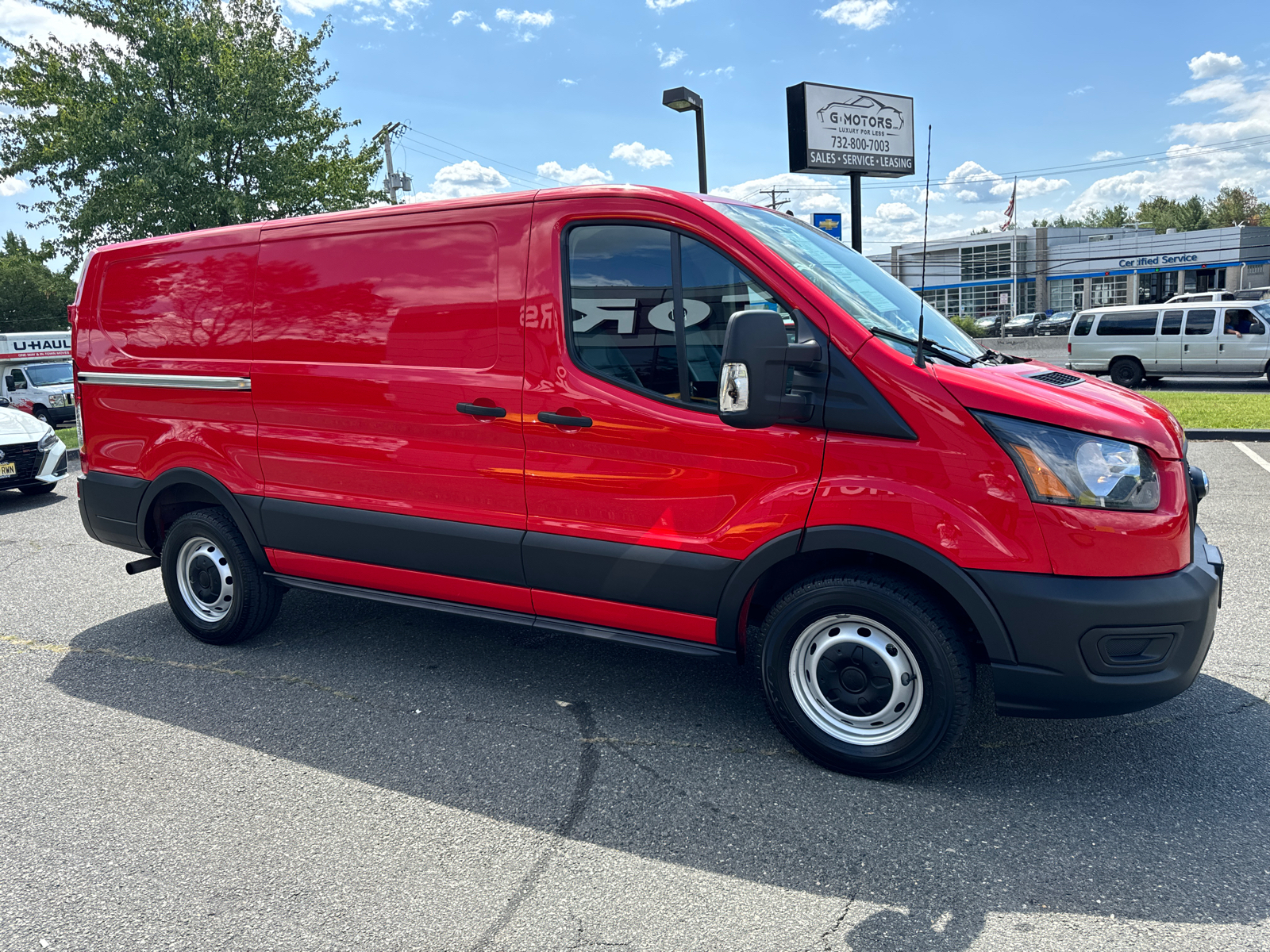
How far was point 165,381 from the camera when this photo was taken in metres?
4.84

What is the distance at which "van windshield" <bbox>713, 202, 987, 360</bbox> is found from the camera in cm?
341

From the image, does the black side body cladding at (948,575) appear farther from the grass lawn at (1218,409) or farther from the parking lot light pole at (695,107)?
the parking lot light pole at (695,107)

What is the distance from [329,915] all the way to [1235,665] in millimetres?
4016

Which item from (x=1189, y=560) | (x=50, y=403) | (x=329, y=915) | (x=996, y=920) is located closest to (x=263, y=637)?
(x=329, y=915)

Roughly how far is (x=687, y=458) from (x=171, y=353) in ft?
9.93

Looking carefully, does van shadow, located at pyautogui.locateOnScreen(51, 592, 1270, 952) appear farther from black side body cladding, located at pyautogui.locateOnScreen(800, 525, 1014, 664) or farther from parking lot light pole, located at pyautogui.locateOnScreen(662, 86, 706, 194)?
parking lot light pole, located at pyautogui.locateOnScreen(662, 86, 706, 194)

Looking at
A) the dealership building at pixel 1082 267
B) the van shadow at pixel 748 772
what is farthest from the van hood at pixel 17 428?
the dealership building at pixel 1082 267

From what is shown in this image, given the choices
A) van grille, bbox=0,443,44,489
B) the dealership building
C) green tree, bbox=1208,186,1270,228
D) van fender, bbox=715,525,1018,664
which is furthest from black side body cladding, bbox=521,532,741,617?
green tree, bbox=1208,186,1270,228

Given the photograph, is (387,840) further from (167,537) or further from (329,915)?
(167,537)

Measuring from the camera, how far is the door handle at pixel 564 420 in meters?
3.59

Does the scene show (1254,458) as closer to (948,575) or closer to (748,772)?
(948,575)

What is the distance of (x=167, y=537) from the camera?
502 centimetres

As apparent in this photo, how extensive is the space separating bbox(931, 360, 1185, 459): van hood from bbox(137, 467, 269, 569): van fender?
11.2ft

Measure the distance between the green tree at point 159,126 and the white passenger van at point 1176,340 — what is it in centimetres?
1795
